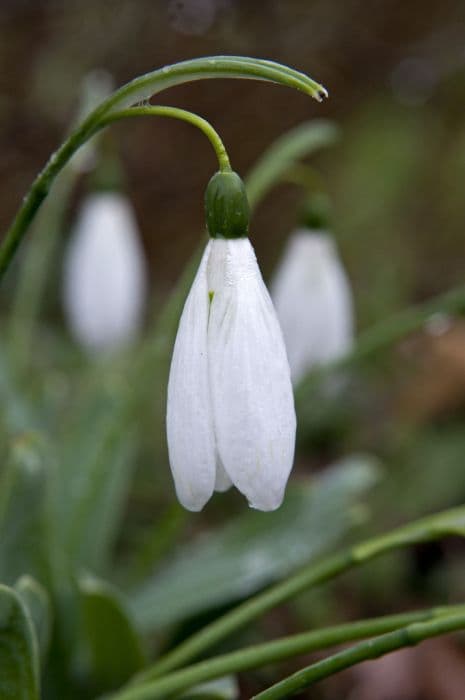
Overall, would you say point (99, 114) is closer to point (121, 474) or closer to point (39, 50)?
point (121, 474)

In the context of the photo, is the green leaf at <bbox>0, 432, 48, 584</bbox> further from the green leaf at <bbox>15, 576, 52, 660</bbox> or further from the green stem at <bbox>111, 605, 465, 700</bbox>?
the green stem at <bbox>111, 605, 465, 700</bbox>

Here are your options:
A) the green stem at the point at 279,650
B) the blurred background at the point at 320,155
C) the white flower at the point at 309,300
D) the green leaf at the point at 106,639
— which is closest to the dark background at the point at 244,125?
the blurred background at the point at 320,155

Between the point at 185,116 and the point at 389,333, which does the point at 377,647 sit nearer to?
the point at 185,116

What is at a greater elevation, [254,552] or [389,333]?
[389,333]

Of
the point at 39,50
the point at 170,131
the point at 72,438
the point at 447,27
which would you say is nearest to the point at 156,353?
the point at 72,438

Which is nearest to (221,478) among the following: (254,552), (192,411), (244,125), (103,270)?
(192,411)

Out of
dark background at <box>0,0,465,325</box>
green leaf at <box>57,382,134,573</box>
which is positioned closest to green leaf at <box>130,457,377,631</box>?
green leaf at <box>57,382,134,573</box>
